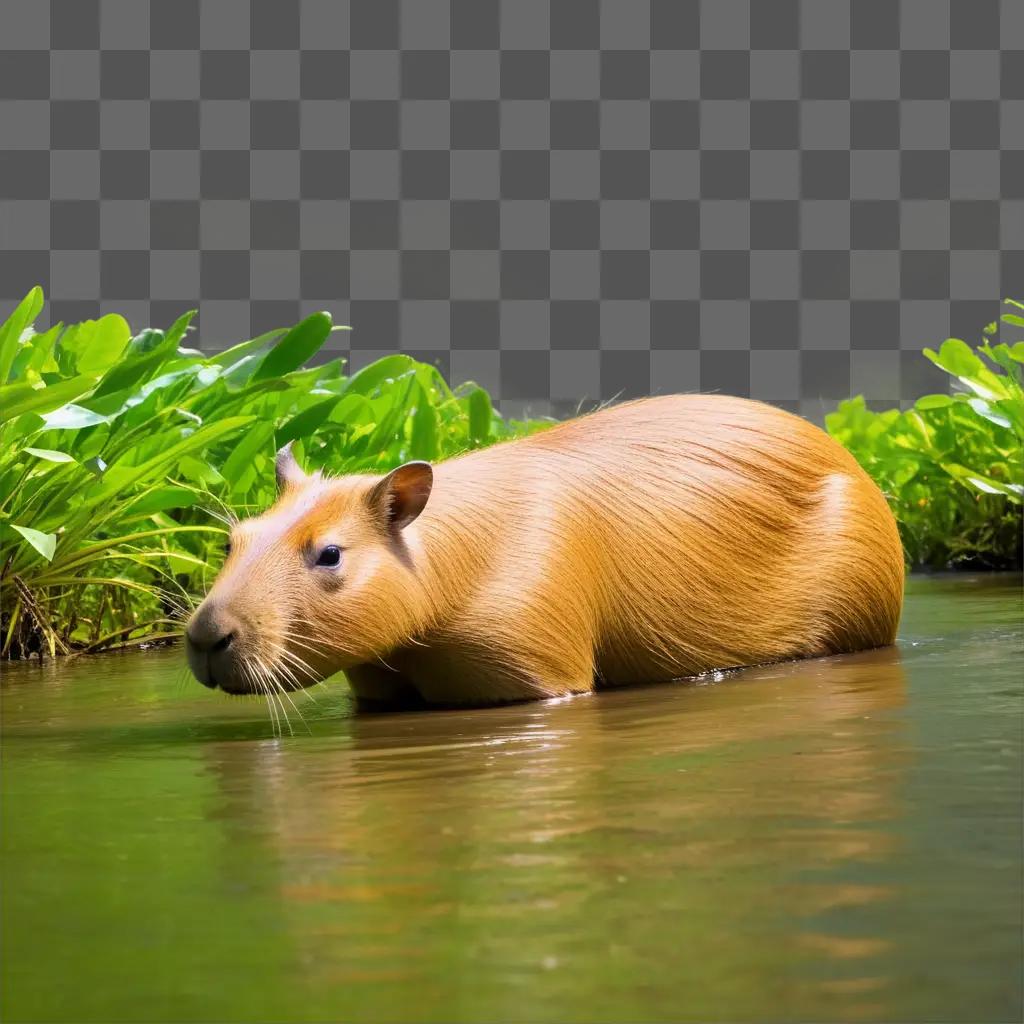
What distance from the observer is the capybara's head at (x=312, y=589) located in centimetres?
425

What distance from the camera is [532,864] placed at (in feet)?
8.29

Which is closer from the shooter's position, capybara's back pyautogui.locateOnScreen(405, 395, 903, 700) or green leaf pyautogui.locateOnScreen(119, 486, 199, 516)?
capybara's back pyautogui.locateOnScreen(405, 395, 903, 700)

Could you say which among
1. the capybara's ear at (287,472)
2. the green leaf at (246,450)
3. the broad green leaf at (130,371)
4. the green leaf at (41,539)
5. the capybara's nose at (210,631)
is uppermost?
the broad green leaf at (130,371)

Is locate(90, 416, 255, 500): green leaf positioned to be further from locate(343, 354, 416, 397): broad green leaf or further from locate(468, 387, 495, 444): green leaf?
locate(468, 387, 495, 444): green leaf

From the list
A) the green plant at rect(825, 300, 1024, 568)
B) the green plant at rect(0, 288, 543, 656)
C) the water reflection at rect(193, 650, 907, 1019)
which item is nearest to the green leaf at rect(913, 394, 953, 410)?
the green plant at rect(825, 300, 1024, 568)

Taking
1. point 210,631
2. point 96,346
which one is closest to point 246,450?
point 96,346

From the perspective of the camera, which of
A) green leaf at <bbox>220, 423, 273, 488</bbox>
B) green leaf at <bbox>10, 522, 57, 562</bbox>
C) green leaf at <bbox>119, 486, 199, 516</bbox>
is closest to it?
green leaf at <bbox>10, 522, 57, 562</bbox>

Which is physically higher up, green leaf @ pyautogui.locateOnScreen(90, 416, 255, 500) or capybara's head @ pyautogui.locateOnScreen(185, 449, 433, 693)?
green leaf @ pyautogui.locateOnScreen(90, 416, 255, 500)

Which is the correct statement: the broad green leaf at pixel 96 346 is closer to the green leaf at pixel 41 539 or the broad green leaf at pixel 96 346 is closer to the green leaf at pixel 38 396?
the green leaf at pixel 38 396

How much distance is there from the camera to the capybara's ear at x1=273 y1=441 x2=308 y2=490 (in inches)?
194

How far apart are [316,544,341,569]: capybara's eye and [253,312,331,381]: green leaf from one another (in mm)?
1538

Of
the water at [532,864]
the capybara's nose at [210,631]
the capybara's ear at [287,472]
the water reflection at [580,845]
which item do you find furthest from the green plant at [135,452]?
the water reflection at [580,845]

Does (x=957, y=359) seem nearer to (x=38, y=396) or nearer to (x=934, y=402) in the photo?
(x=934, y=402)

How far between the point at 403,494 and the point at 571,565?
1.85 ft
